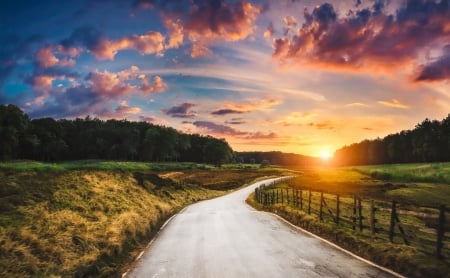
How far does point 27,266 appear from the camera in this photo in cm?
1068

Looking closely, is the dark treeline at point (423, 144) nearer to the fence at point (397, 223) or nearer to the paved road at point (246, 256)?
the fence at point (397, 223)

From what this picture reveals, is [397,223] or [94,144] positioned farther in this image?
[94,144]

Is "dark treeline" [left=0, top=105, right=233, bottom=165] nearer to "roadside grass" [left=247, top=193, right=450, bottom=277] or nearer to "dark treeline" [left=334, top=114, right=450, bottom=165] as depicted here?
"dark treeline" [left=334, top=114, right=450, bottom=165]

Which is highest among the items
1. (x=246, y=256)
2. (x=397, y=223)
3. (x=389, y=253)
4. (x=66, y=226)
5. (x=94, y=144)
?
(x=94, y=144)

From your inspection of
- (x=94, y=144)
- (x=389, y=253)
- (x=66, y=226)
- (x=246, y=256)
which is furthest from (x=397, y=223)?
(x=94, y=144)

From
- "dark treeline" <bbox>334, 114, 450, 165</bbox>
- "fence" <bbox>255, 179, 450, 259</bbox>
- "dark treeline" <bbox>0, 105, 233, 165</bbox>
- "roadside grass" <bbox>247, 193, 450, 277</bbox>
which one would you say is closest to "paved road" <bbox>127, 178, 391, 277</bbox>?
"roadside grass" <bbox>247, 193, 450, 277</bbox>

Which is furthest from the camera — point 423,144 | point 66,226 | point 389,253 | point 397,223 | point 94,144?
point 94,144

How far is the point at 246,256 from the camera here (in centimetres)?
1418

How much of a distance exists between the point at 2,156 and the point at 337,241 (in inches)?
3484

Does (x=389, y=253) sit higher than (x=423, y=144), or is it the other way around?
(x=423, y=144)

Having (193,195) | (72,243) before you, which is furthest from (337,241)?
(193,195)

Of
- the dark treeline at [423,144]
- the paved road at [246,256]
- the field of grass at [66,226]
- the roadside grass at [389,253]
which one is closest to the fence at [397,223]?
the roadside grass at [389,253]

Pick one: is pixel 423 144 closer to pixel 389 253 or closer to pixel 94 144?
pixel 94 144

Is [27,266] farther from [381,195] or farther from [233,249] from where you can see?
[381,195]
